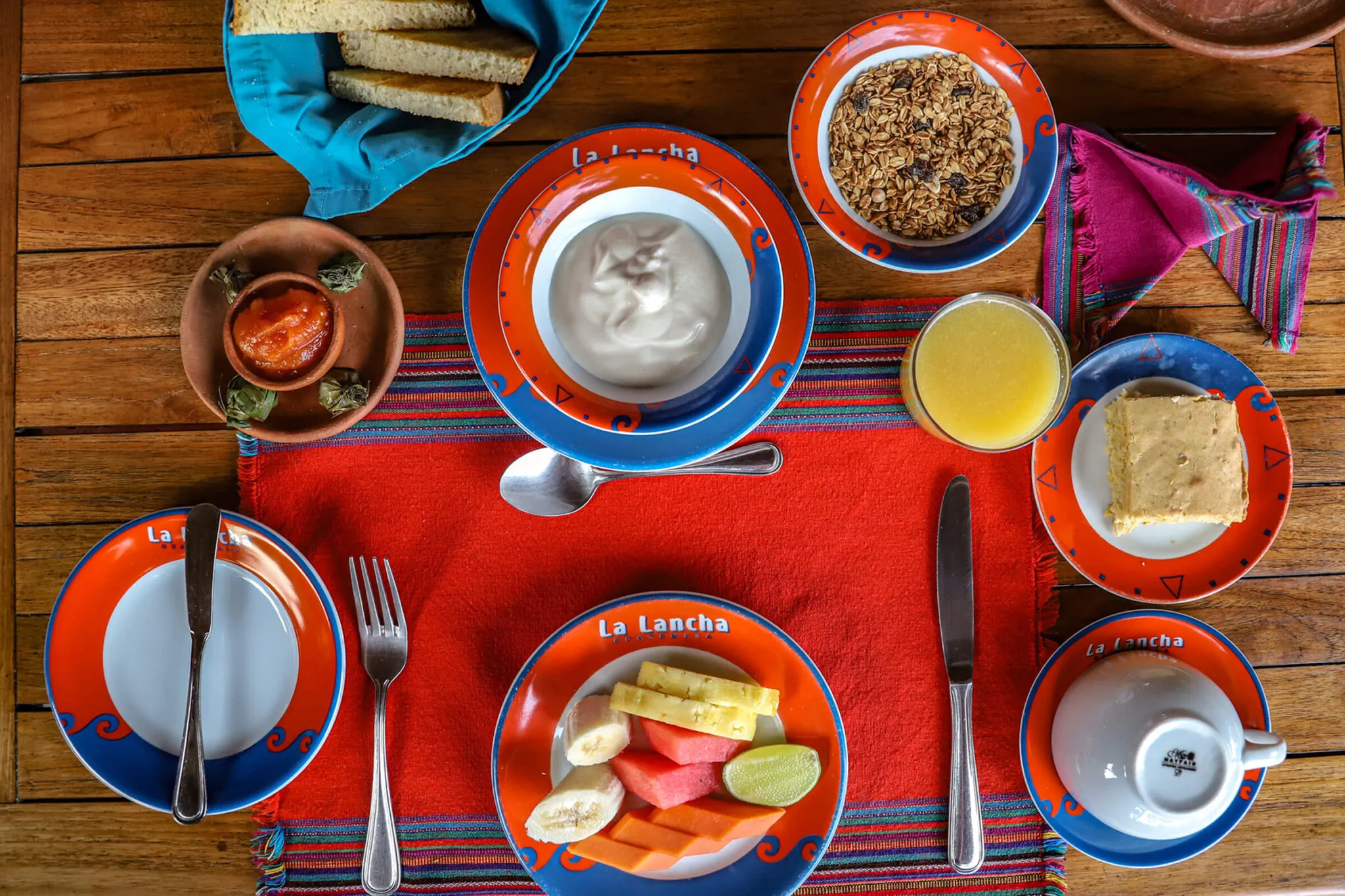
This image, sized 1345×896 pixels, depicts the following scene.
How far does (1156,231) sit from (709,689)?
94cm

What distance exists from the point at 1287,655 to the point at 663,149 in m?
1.20

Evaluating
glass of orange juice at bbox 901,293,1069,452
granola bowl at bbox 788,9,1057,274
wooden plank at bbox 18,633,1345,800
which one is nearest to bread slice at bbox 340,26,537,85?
granola bowl at bbox 788,9,1057,274

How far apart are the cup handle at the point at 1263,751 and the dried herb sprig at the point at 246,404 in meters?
1.37

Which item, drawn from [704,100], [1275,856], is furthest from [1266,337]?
[704,100]

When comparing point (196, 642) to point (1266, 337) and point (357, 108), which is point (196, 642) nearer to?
point (357, 108)

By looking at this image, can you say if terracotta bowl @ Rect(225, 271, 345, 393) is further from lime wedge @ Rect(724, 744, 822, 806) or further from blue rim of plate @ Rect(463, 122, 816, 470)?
lime wedge @ Rect(724, 744, 822, 806)

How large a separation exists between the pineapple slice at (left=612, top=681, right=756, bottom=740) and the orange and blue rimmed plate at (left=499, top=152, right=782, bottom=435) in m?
0.37

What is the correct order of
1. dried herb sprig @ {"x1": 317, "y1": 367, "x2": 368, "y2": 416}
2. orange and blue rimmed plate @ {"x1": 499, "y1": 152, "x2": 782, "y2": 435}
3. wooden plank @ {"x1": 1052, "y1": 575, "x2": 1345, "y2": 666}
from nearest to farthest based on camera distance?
orange and blue rimmed plate @ {"x1": 499, "y1": 152, "x2": 782, "y2": 435}
dried herb sprig @ {"x1": 317, "y1": 367, "x2": 368, "y2": 416}
wooden plank @ {"x1": 1052, "y1": 575, "x2": 1345, "y2": 666}

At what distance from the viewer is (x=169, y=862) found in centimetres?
124

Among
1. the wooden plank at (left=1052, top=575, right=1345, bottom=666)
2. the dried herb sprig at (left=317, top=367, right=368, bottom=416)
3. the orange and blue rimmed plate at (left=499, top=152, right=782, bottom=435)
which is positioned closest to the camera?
the orange and blue rimmed plate at (left=499, top=152, right=782, bottom=435)

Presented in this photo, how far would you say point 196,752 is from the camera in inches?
44.9

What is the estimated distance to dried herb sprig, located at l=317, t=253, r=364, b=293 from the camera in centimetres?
115

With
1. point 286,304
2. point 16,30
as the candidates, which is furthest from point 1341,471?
point 16,30

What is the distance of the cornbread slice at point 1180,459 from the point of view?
1.16m
